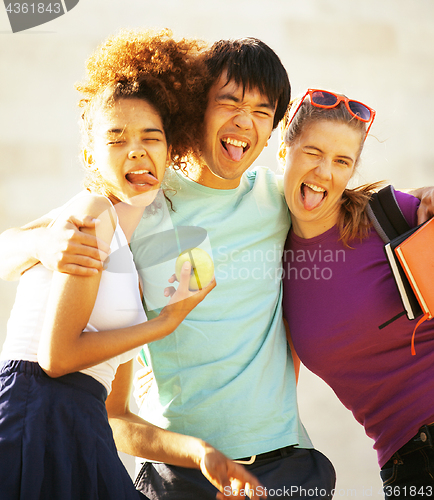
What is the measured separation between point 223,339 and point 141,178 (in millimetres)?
585

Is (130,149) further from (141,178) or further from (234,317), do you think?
(234,317)

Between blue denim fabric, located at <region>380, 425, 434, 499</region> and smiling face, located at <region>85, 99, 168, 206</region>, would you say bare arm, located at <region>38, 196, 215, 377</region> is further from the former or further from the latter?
blue denim fabric, located at <region>380, 425, 434, 499</region>

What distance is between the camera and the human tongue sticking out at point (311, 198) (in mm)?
1924

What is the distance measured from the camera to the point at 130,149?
159 centimetres

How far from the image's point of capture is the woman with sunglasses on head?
6.13ft

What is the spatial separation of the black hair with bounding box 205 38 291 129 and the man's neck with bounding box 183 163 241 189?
1.00 ft

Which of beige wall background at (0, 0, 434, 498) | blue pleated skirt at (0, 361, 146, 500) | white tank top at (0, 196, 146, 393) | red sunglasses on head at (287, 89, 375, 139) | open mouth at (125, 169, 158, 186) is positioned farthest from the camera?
beige wall background at (0, 0, 434, 498)

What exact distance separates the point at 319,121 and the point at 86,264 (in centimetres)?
105

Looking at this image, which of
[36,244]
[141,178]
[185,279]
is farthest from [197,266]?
[36,244]

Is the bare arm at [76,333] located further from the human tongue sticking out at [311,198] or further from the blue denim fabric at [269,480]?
the human tongue sticking out at [311,198]

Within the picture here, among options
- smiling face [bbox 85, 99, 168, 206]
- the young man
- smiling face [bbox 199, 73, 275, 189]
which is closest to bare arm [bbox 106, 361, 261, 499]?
the young man

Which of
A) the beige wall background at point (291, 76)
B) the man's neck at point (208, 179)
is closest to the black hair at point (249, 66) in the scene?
the man's neck at point (208, 179)

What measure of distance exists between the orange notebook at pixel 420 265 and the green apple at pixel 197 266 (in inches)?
24.8

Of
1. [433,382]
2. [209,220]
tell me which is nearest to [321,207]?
[209,220]
